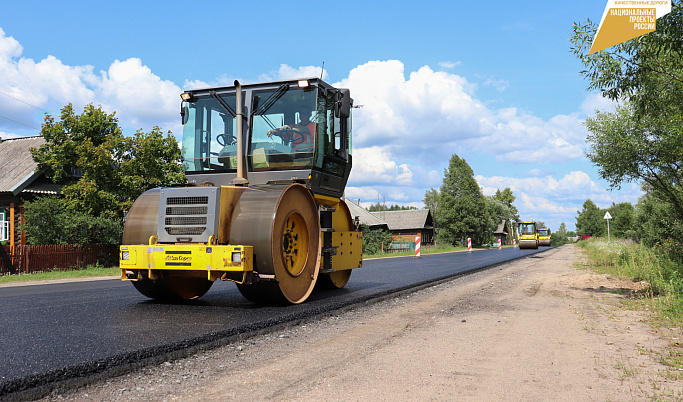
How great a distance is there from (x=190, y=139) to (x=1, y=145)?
25899mm

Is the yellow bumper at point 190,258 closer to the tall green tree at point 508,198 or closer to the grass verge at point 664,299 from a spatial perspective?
the grass verge at point 664,299

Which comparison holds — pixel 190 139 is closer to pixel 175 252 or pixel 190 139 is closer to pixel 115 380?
pixel 175 252

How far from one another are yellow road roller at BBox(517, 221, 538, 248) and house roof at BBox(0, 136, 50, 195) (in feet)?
128

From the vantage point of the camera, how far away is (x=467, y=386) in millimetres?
3660

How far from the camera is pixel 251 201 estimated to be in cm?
657

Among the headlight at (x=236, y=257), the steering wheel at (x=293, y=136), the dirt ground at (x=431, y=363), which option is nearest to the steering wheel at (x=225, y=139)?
the steering wheel at (x=293, y=136)

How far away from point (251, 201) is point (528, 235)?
4427 cm

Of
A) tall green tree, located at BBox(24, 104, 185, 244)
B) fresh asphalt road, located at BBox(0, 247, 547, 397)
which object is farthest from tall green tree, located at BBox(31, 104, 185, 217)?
fresh asphalt road, located at BBox(0, 247, 547, 397)

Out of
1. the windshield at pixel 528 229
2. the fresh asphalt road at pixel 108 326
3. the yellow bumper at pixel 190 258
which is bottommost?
the fresh asphalt road at pixel 108 326

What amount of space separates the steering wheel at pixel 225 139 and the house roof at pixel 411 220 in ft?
169

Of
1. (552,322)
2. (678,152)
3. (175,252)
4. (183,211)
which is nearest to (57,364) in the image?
(175,252)

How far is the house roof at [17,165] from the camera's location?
22.2 metres

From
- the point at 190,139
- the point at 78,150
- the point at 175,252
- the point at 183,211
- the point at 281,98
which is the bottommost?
the point at 175,252

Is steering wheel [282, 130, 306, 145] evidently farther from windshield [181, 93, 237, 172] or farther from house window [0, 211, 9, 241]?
house window [0, 211, 9, 241]
